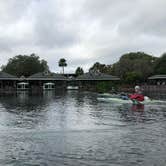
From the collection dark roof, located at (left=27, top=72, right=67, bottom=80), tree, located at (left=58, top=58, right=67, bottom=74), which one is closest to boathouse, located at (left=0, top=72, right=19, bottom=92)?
dark roof, located at (left=27, top=72, right=67, bottom=80)

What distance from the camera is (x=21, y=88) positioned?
99.6 metres

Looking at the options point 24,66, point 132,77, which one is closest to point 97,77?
point 132,77

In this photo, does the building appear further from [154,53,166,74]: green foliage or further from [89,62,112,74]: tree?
[154,53,166,74]: green foliage

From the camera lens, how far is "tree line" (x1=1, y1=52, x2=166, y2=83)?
101m

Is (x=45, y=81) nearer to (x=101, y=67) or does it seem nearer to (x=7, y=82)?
(x=7, y=82)

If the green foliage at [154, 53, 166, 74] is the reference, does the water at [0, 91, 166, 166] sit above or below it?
below

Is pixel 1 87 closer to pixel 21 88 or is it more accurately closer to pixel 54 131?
pixel 21 88

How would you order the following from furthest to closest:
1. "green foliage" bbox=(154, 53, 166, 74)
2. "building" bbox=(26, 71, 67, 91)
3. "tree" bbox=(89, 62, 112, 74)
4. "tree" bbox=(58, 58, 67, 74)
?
"tree" bbox=(58, 58, 67, 74), "tree" bbox=(89, 62, 112, 74), "building" bbox=(26, 71, 67, 91), "green foliage" bbox=(154, 53, 166, 74)

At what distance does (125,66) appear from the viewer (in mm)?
106000

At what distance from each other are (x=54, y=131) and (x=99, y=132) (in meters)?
2.90

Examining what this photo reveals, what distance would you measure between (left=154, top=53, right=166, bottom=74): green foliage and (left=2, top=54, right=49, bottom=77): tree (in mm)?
44633

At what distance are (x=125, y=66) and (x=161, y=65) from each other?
11.7 metres

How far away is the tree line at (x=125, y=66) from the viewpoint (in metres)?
101

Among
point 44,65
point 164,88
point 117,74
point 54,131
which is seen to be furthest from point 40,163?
point 44,65
